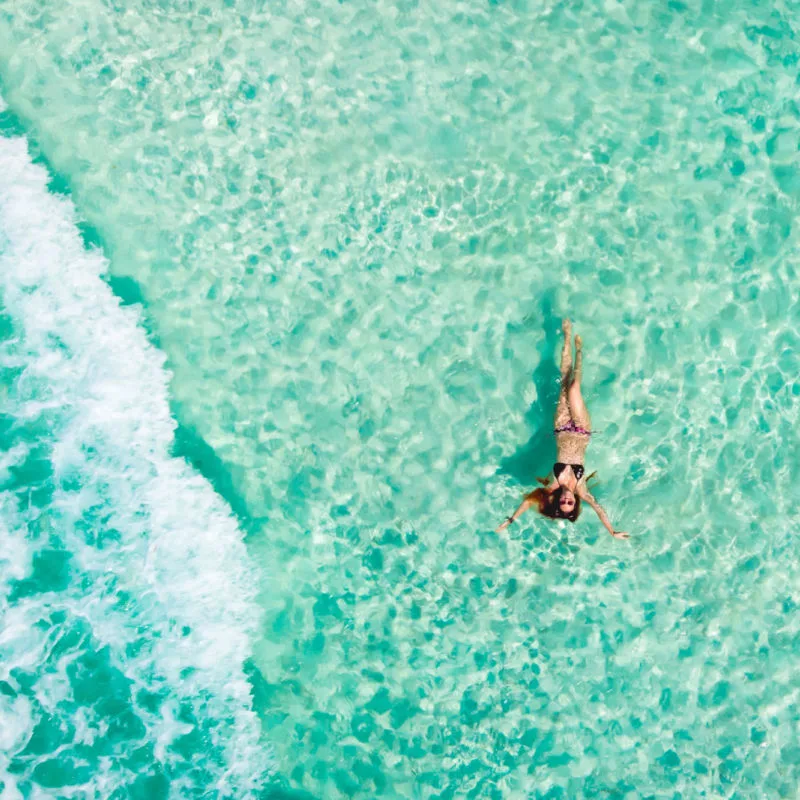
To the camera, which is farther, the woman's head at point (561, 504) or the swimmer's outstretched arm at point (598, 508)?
the swimmer's outstretched arm at point (598, 508)

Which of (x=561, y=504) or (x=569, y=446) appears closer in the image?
(x=561, y=504)

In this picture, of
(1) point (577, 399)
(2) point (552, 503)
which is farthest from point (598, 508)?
(1) point (577, 399)

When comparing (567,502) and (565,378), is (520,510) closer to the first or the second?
(567,502)

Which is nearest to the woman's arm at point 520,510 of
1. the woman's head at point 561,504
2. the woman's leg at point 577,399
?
the woman's head at point 561,504

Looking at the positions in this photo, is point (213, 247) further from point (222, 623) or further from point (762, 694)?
point (762, 694)

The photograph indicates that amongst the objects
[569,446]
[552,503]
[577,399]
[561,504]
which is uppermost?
[577,399]

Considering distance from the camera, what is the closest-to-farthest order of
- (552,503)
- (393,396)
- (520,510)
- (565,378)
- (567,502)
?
(567,502) → (552,503) → (520,510) → (565,378) → (393,396)

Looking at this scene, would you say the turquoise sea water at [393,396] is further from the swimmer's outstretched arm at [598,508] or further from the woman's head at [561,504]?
the woman's head at [561,504]
